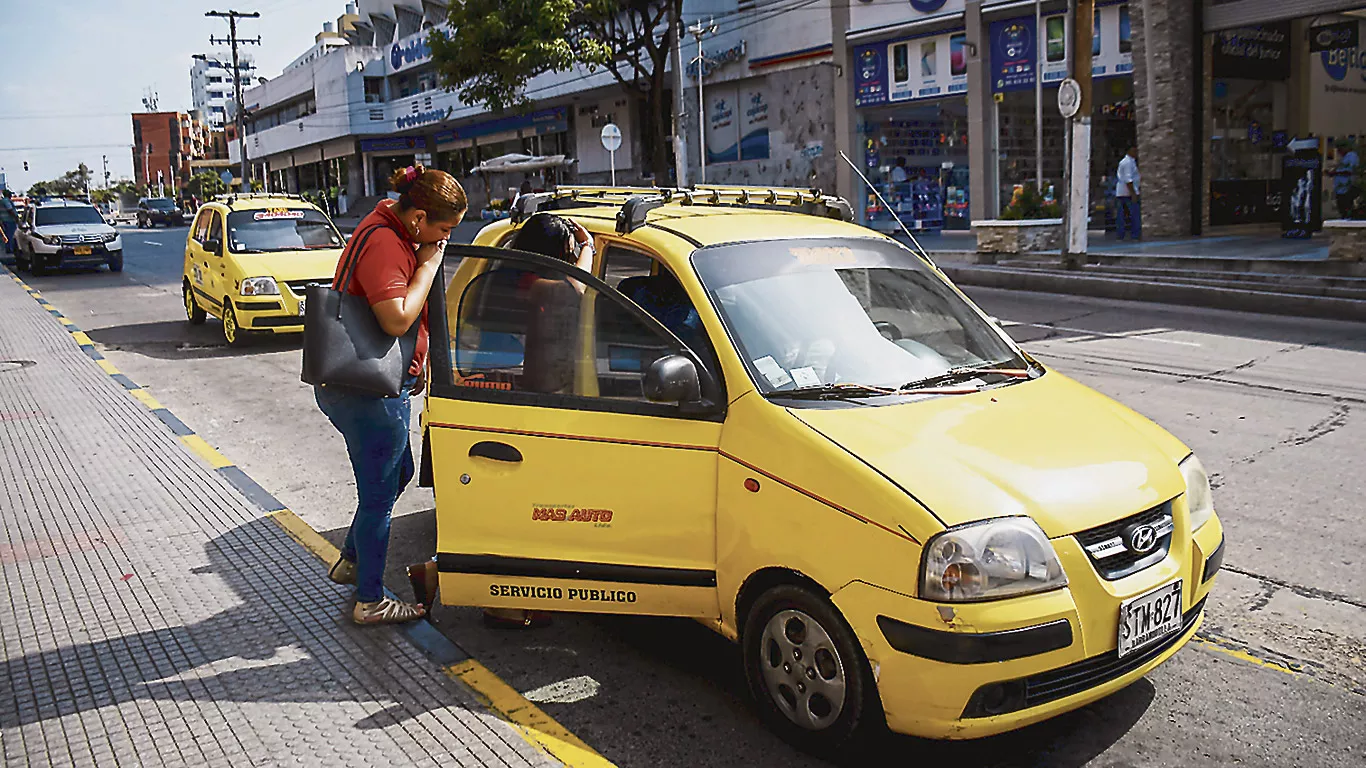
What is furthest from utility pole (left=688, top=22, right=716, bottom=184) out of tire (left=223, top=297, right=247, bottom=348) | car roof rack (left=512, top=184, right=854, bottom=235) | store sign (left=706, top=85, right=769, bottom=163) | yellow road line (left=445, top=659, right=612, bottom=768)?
yellow road line (left=445, top=659, right=612, bottom=768)

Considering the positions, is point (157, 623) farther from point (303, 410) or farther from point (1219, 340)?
point (1219, 340)

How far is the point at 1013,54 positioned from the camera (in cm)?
2394

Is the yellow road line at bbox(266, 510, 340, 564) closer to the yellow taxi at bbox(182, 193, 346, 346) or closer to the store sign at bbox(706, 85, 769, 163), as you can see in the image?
the yellow taxi at bbox(182, 193, 346, 346)

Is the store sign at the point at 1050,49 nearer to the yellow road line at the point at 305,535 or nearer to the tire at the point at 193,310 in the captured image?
the tire at the point at 193,310

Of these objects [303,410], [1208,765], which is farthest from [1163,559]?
[303,410]

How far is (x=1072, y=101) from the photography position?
17.4m

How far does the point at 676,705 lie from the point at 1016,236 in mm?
16551

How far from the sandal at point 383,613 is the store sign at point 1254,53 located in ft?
67.9

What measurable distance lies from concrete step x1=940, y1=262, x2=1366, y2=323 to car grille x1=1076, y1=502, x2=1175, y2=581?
11.3 meters

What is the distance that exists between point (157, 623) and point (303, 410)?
4.96 metres

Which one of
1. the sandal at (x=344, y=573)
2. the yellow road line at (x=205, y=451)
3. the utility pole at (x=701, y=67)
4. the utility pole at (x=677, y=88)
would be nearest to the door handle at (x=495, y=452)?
the sandal at (x=344, y=573)

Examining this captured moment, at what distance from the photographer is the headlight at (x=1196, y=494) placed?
3.76 meters

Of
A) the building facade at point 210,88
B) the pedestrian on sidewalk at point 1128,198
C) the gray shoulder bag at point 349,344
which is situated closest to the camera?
the gray shoulder bag at point 349,344

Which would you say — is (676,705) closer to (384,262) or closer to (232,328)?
(384,262)
